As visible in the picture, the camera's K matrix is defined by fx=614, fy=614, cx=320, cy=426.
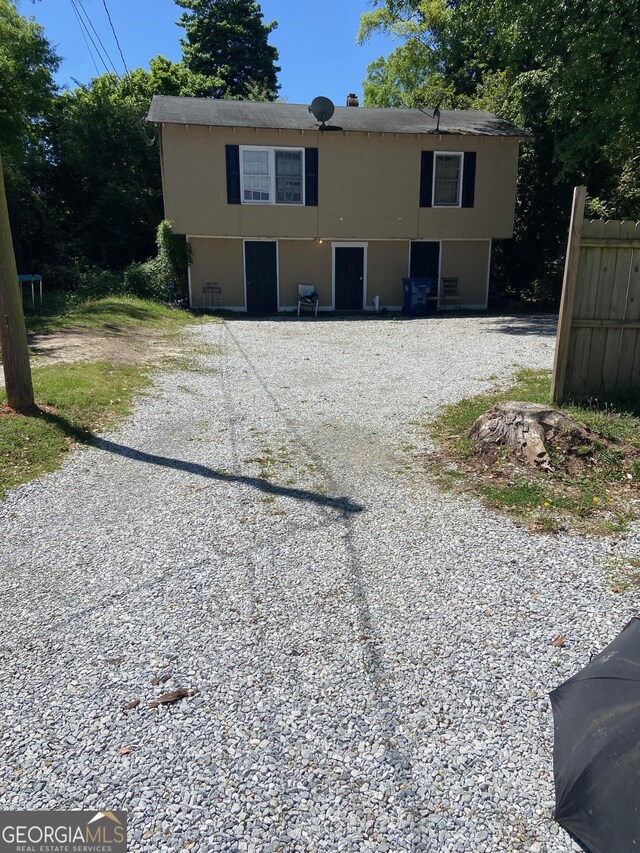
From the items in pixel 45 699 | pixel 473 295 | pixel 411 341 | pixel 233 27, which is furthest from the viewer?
pixel 233 27

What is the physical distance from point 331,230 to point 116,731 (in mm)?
17128

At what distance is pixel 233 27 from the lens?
118 feet

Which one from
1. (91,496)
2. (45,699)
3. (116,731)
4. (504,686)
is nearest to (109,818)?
(116,731)

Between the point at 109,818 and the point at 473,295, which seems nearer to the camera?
the point at 109,818

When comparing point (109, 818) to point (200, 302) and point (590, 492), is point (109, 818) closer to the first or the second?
point (590, 492)

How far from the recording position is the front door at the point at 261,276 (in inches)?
717

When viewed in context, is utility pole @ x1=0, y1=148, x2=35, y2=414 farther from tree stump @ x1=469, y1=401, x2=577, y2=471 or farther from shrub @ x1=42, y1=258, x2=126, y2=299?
shrub @ x1=42, y1=258, x2=126, y2=299

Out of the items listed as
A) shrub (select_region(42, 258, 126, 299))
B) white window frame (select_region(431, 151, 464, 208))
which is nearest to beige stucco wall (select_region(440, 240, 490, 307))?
white window frame (select_region(431, 151, 464, 208))

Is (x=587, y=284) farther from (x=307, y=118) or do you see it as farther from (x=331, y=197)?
(x=307, y=118)

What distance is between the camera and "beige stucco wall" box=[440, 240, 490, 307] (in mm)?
19125

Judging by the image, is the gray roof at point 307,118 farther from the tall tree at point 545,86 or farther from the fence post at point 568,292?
the fence post at point 568,292

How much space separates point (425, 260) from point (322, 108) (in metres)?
5.30

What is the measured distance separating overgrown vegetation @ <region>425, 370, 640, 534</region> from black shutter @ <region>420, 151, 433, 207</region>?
44.0ft

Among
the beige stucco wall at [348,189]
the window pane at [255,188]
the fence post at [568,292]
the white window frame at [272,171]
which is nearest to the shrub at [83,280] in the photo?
the beige stucco wall at [348,189]
